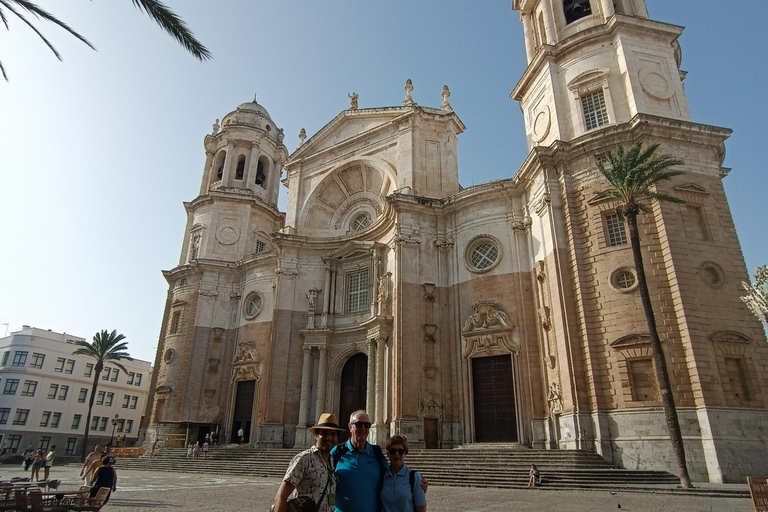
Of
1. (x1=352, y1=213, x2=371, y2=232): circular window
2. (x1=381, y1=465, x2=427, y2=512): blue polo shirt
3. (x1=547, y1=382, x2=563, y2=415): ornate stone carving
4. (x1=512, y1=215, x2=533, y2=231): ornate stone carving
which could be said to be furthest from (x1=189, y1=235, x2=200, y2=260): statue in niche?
(x1=381, y1=465, x2=427, y2=512): blue polo shirt

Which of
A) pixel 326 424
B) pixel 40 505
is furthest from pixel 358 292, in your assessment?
pixel 326 424

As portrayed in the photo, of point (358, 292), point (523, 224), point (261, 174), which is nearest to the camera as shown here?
point (523, 224)

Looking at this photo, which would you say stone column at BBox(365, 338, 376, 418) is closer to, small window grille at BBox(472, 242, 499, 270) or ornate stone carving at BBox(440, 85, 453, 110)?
small window grille at BBox(472, 242, 499, 270)

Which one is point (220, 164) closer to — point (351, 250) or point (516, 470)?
point (351, 250)

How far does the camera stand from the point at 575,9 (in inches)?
1069

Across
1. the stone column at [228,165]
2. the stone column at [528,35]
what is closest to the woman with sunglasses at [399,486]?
the stone column at [528,35]

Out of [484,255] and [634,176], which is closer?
[634,176]

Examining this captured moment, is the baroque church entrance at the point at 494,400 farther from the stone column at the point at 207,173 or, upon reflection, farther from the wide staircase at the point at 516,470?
the stone column at the point at 207,173

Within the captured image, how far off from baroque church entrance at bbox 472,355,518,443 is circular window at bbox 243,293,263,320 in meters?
16.0

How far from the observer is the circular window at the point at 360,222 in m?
33.4

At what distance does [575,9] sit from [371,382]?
2246 centimetres

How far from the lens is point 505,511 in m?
10.4

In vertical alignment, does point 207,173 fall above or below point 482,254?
above

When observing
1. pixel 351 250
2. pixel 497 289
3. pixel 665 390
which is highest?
pixel 351 250
